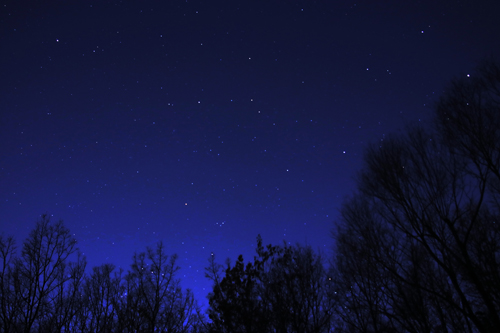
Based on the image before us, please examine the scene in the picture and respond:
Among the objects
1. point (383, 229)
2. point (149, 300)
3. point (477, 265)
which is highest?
point (149, 300)

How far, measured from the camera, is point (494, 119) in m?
7.73

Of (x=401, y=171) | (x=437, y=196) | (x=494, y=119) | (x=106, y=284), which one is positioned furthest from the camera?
(x=106, y=284)

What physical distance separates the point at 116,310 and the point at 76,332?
253cm

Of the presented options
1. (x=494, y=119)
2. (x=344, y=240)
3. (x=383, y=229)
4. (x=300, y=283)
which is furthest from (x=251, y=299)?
(x=494, y=119)

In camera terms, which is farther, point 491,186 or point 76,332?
point 76,332

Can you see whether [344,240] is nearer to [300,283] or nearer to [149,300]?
[300,283]

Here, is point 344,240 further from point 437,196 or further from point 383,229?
point 437,196

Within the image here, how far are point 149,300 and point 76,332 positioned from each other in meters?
3.81

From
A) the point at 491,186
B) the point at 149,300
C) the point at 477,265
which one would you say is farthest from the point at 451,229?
the point at 149,300

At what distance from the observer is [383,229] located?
374 inches

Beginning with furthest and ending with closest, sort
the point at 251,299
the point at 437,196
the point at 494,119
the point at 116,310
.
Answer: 1. the point at 116,310
2. the point at 251,299
3. the point at 437,196
4. the point at 494,119

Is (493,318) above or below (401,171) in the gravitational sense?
below

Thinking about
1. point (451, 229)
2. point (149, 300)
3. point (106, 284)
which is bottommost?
point (451, 229)

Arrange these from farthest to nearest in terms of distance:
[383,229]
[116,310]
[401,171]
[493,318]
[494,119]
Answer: [116,310], [383,229], [401,171], [494,119], [493,318]
